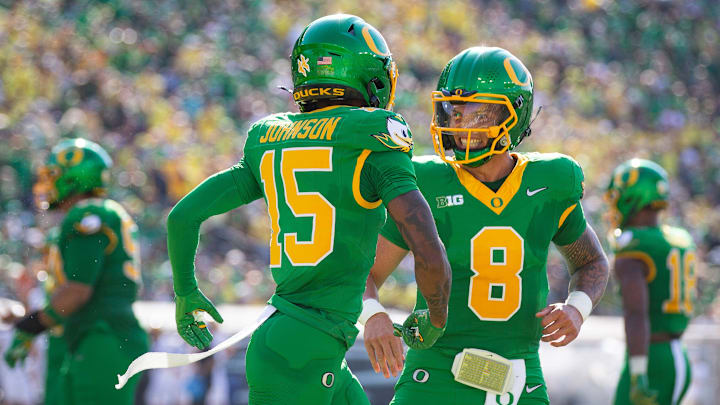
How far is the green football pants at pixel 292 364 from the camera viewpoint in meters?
2.96

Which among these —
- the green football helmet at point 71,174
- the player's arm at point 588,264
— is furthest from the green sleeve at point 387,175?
the green football helmet at point 71,174

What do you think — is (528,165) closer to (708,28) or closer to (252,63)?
(252,63)

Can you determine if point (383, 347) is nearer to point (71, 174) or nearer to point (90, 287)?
point (90, 287)

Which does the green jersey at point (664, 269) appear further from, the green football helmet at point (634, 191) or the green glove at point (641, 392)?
the green glove at point (641, 392)

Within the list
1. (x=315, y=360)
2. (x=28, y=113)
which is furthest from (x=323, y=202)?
(x=28, y=113)

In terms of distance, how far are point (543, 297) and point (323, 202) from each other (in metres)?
1.04

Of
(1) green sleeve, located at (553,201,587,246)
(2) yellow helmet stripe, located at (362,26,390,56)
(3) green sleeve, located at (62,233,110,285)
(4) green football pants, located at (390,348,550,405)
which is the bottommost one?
(3) green sleeve, located at (62,233,110,285)

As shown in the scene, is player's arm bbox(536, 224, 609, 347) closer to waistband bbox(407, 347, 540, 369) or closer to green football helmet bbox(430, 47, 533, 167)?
waistband bbox(407, 347, 540, 369)

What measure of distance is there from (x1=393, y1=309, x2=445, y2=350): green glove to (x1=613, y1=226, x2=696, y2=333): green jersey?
3121mm

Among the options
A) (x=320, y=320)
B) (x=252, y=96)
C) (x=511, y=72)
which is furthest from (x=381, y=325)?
(x=252, y=96)

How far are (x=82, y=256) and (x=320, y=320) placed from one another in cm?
269

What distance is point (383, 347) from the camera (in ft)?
10.5

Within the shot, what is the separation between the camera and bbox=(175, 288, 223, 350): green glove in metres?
3.17

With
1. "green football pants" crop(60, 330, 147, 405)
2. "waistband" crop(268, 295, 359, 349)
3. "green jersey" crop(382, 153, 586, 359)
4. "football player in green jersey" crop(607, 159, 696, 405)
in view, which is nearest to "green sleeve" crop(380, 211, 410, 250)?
"green jersey" crop(382, 153, 586, 359)
